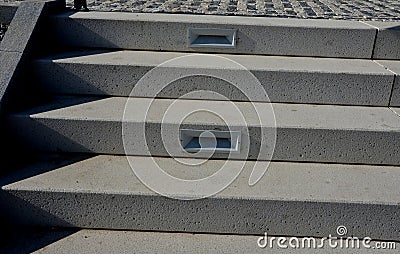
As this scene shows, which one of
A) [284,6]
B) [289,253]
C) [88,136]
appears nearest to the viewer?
[289,253]

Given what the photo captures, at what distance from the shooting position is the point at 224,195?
2.24 m

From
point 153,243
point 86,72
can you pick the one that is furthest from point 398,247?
point 86,72

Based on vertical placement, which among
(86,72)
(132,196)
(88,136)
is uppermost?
(86,72)

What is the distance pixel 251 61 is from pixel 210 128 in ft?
2.17

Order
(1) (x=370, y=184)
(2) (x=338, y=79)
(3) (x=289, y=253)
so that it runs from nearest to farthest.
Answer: (3) (x=289, y=253) → (1) (x=370, y=184) → (2) (x=338, y=79)

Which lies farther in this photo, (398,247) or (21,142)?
(21,142)

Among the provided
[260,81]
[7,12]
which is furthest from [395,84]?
[7,12]

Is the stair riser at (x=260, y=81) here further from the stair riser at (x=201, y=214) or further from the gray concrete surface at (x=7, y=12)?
the stair riser at (x=201, y=214)

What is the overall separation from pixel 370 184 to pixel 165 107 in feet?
4.15

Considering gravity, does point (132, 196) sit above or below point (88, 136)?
below

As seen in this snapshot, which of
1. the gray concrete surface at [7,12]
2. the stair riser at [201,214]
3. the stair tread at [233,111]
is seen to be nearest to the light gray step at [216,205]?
the stair riser at [201,214]

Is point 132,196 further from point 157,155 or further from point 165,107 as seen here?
point 165,107

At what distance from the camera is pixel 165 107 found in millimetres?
2646

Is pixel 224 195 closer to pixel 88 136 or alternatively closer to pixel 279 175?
pixel 279 175
